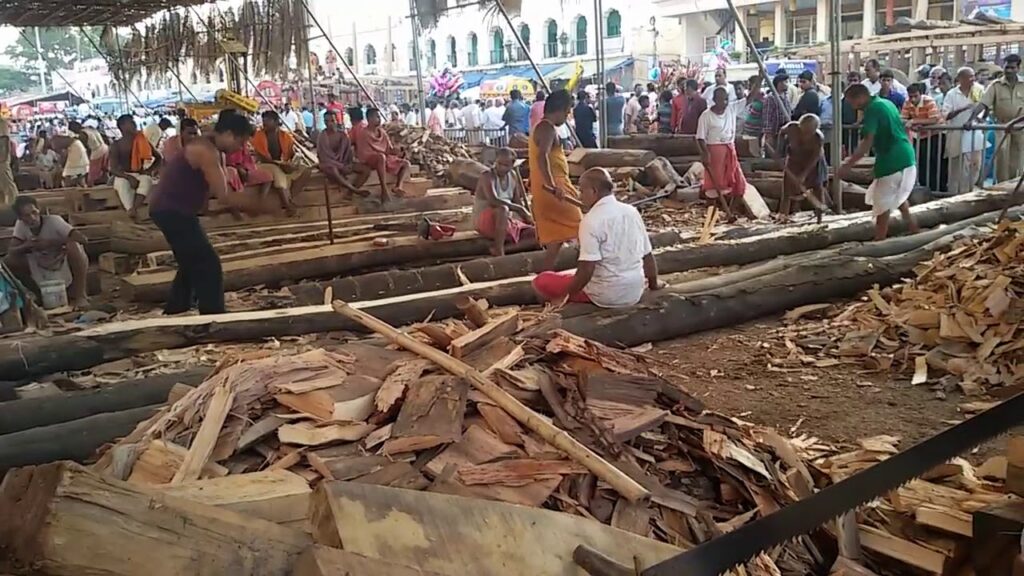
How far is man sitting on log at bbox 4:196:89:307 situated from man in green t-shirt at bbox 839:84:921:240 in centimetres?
806

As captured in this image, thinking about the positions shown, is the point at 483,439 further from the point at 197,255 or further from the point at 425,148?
the point at 425,148

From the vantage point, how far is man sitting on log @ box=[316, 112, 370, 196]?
12281 millimetres

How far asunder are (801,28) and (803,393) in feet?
99.9

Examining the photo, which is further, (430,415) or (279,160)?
(279,160)

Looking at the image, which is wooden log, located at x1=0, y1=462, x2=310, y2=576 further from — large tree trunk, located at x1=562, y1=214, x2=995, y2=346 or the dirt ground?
large tree trunk, located at x1=562, y1=214, x2=995, y2=346

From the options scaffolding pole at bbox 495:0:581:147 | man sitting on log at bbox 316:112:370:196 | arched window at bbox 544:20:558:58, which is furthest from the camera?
arched window at bbox 544:20:558:58

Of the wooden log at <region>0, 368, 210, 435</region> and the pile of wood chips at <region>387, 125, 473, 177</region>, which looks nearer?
the wooden log at <region>0, 368, 210, 435</region>

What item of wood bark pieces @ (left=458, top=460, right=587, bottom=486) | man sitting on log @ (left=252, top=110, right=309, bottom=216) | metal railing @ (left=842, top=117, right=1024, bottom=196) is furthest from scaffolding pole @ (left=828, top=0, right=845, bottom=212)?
wood bark pieces @ (left=458, top=460, right=587, bottom=486)

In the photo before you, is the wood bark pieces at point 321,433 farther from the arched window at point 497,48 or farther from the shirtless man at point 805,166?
the arched window at point 497,48

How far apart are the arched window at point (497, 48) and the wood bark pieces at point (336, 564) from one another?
138ft

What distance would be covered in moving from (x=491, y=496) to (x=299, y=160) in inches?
434

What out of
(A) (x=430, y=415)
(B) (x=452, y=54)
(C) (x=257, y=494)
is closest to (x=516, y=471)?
(A) (x=430, y=415)

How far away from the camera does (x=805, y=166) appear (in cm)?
1142

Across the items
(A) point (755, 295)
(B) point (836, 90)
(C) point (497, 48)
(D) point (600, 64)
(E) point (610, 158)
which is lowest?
(A) point (755, 295)
